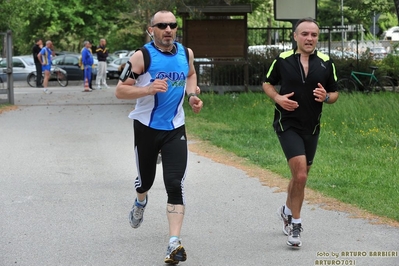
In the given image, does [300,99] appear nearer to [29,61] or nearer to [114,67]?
[29,61]

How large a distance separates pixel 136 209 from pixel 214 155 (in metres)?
5.99

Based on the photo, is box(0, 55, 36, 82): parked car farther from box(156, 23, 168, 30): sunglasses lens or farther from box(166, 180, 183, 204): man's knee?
box(166, 180, 183, 204): man's knee

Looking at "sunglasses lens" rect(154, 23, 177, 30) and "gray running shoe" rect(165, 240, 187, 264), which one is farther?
"sunglasses lens" rect(154, 23, 177, 30)

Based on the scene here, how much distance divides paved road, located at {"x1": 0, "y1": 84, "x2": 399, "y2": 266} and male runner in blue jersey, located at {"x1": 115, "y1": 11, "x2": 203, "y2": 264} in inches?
25.2

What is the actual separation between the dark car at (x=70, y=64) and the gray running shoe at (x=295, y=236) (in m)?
33.8

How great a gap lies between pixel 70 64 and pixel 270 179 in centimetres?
3091

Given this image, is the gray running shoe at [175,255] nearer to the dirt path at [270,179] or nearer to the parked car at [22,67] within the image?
the dirt path at [270,179]

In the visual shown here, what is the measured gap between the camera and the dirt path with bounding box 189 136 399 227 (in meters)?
8.24

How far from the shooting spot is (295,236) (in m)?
6.90

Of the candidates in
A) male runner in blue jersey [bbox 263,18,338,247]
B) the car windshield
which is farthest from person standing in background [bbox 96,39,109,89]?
male runner in blue jersey [bbox 263,18,338,247]

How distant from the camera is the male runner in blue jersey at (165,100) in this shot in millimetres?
6602

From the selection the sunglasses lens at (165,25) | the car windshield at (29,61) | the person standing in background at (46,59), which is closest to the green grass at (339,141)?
the sunglasses lens at (165,25)

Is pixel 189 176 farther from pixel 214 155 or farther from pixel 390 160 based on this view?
pixel 390 160

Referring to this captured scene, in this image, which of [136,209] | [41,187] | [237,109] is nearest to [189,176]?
[41,187]
